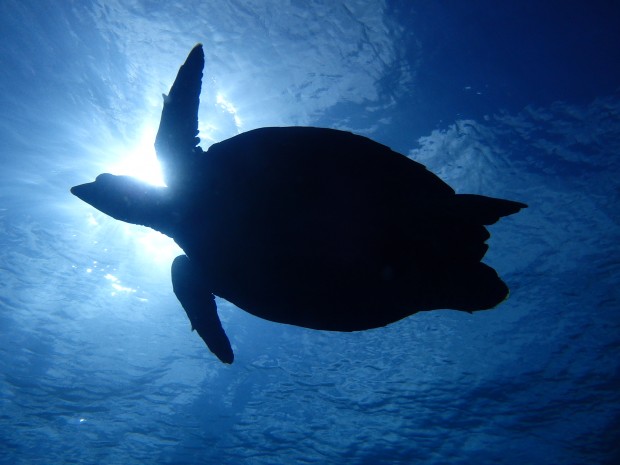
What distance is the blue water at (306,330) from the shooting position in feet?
23.2

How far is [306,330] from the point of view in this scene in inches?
520

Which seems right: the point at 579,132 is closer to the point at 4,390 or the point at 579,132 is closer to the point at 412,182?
the point at 412,182

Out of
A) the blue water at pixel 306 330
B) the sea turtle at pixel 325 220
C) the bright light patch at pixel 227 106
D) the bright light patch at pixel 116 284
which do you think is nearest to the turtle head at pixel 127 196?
the sea turtle at pixel 325 220

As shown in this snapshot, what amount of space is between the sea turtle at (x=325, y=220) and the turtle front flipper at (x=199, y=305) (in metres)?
0.63

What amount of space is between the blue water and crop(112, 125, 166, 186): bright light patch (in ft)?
0.27

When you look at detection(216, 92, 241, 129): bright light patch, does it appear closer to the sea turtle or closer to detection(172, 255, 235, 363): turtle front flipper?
the sea turtle

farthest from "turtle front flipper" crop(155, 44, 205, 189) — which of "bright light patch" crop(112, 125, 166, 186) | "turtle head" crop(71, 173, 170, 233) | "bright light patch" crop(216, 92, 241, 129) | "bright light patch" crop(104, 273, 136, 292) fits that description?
"bright light patch" crop(104, 273, 136, 292)

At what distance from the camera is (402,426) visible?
17188 mm

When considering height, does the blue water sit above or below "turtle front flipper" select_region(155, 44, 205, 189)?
above

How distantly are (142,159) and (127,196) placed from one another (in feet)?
19.8

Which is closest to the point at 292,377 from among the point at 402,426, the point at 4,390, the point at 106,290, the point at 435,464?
the point at 402,426

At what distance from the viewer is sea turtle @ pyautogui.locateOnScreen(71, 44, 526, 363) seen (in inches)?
119

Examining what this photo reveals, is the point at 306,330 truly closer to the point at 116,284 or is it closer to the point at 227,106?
the point at 116,284

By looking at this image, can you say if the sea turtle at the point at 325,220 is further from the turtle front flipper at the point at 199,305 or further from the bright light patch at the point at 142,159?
the bright light patch at the point at 142,159
